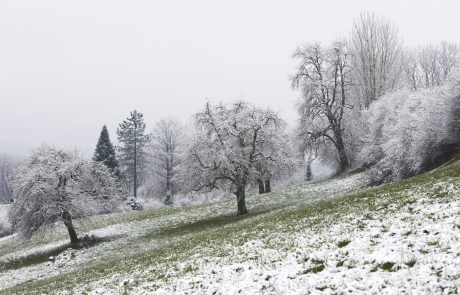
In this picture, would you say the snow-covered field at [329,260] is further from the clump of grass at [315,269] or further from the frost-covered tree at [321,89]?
the frost-covered tree at [321,89]

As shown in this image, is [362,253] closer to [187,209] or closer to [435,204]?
[435,204]

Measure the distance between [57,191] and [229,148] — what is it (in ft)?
49.1

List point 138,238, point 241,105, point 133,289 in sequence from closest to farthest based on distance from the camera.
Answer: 1. point 133,289
2. point 138,238
3. point 241,105

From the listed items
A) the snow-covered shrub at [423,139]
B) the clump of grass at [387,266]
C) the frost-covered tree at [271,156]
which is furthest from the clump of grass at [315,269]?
the frost-covered tree at [271,156]

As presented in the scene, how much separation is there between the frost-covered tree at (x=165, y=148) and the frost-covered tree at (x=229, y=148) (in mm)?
44561

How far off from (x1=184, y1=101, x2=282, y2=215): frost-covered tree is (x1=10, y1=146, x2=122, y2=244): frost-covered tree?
830cm

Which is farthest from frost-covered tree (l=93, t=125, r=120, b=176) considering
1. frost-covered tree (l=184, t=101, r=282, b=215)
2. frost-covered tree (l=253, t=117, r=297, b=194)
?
frost-covered tree (l=253, t=117, r=297, b=194)

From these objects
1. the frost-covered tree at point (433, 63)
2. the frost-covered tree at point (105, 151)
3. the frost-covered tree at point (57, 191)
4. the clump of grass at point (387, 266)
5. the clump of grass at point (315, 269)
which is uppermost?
the frost-covered tree at point (433, 63)

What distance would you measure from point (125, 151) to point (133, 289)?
73.1 metres

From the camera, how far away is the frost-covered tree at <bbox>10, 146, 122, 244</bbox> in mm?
30453

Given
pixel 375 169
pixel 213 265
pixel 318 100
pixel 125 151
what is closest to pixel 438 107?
pixel 375 169

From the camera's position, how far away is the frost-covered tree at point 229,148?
3216cm

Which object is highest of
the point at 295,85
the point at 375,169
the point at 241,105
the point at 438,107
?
the point at 295,85

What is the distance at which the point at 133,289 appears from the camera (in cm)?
1359
